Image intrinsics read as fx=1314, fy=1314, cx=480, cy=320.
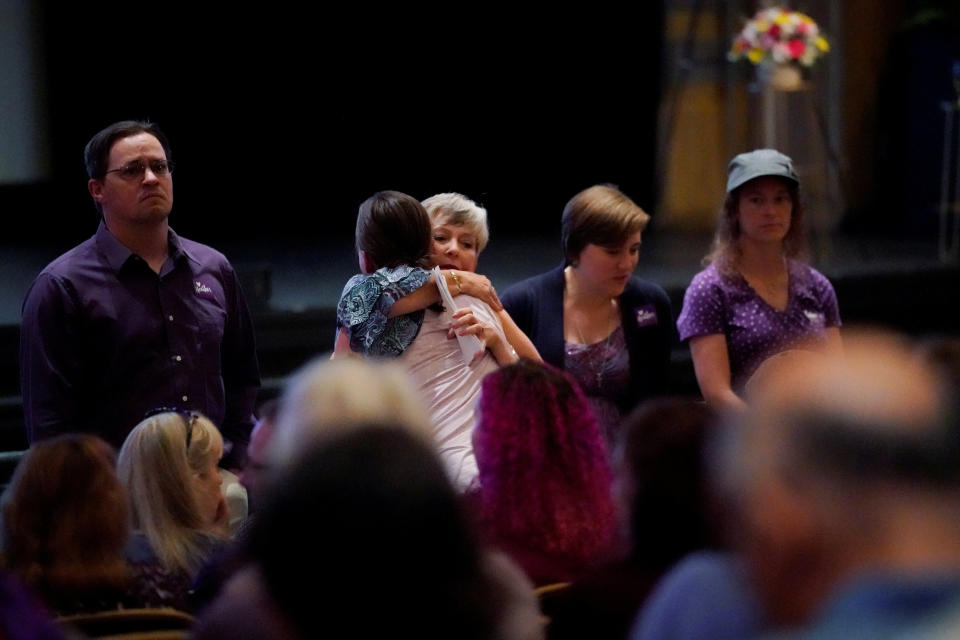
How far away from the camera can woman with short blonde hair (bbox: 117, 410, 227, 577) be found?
8.01ft

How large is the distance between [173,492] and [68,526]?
1.19 ft

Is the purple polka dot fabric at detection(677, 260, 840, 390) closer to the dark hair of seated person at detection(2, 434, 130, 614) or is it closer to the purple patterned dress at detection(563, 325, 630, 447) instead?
the purple patterned dress at detection(563, 325, 630, 447)

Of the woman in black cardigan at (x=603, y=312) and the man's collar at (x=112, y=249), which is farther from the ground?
the man's collar at (x=112, y=249)

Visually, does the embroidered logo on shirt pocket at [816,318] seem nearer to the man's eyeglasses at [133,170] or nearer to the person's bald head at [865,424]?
the man's eyeglasses at [133,170]

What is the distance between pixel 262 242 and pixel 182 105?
1.01m

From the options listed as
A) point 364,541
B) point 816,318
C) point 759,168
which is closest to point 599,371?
point 816,318

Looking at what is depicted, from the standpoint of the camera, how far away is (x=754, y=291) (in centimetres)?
372

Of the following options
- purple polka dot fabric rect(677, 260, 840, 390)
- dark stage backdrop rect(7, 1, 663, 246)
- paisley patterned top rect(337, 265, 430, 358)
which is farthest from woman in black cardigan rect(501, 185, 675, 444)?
dark stage backdrop rect(7, 1, 663, 246)

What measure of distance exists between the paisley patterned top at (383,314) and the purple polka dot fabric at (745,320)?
2.98 feet

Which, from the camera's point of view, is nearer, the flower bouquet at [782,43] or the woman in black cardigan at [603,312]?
the woman in black cardigan at [603,312]

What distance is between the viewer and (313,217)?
8859mm

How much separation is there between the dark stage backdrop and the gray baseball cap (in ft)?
15.8

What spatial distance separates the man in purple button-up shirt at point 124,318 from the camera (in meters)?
3.19

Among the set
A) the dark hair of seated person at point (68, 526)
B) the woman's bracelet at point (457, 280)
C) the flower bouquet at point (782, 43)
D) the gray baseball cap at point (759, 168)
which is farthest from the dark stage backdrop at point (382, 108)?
the dark hair of seated person at point (68, 526)
